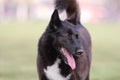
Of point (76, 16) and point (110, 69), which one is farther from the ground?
point (76, 16)

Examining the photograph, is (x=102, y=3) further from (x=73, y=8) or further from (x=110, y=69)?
(x=73, y=8)

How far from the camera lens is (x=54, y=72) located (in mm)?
6703

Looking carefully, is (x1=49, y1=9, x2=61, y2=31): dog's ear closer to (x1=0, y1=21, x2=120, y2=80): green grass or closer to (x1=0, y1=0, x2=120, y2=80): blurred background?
(x1=0, y1=0, x2=120, y2=80): blurred background

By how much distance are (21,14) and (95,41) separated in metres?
23.7

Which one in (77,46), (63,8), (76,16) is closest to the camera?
(77,46)

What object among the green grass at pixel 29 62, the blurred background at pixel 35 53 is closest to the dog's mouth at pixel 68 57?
the blurred background at pixel 35 53

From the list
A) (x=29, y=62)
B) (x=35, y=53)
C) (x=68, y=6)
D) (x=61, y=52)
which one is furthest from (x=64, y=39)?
(x=35, y=53)

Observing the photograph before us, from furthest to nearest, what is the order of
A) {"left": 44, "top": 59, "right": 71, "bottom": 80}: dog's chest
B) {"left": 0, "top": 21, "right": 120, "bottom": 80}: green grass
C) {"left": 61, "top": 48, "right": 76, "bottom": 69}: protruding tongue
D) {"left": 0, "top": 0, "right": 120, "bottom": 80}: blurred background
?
{"left": 0, "top": 0, "right": 120, "bottom": 80}: blurred background → {"left": 0, "top": 21, "right": 120, "bottom": 80}: green grass → {"left": 44, "top": 59, "right": 71, "bottom": 80}: dog's chest → {"left": 61, "top": 48, "right": 76, "bottom": 69}: protruding tongue

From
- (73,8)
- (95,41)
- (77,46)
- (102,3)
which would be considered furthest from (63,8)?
(102,3)

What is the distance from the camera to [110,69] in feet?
39.0


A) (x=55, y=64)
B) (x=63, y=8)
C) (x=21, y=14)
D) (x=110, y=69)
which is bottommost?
(x=21, y=14)

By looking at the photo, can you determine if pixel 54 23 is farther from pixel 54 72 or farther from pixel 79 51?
pixel 54 72

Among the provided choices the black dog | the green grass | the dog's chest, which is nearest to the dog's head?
the black dog

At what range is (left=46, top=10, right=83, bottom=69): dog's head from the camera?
6516mm
